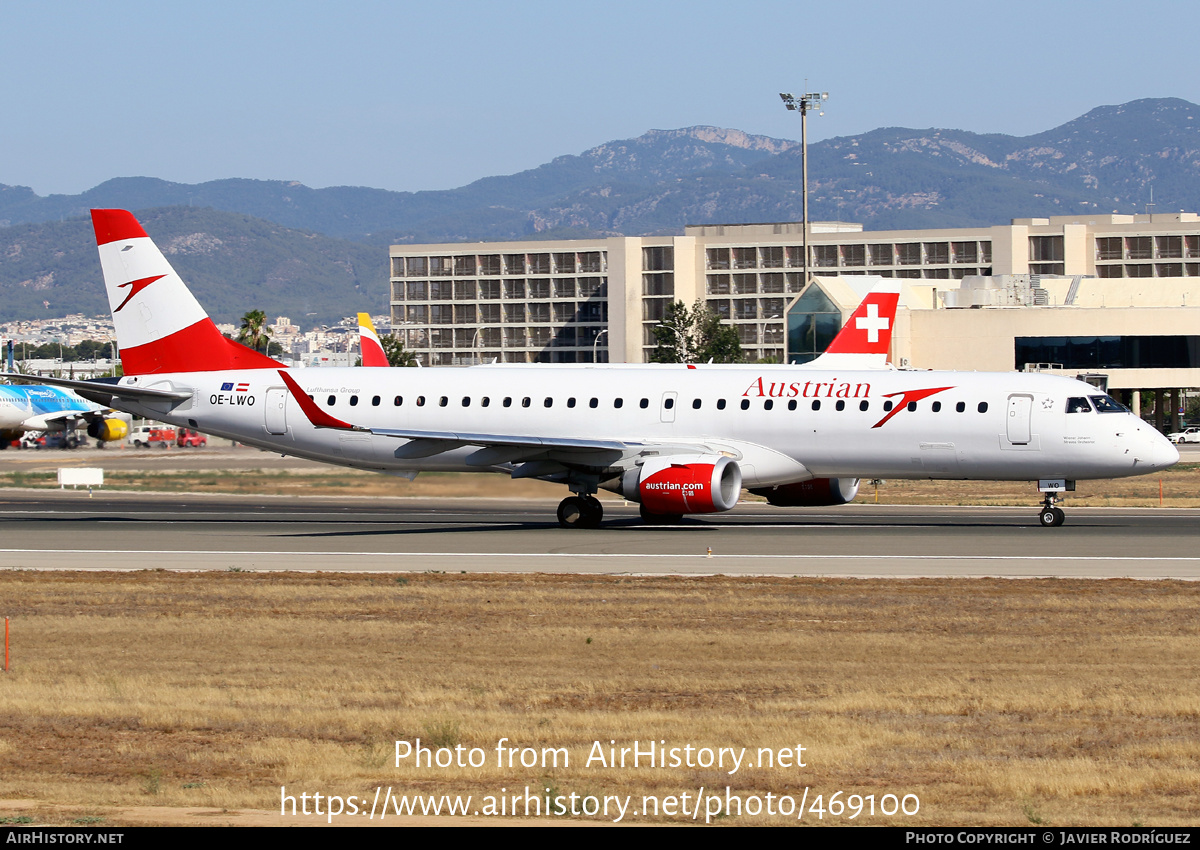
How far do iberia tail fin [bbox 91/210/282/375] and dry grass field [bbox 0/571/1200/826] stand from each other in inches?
587

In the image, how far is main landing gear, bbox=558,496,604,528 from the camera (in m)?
36.5

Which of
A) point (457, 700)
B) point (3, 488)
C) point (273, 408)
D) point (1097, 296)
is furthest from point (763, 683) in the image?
point (1097, 296)

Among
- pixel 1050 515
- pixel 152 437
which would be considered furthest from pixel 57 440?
pixel 1050 515

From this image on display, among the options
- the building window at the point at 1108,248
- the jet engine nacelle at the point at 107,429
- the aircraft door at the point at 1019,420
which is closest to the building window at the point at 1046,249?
the building window at the point at 1108,248

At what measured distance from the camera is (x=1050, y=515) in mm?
36156

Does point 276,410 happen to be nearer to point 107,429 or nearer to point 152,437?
point 107,429

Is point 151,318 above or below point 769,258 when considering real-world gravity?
below

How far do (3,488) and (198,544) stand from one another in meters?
25.3

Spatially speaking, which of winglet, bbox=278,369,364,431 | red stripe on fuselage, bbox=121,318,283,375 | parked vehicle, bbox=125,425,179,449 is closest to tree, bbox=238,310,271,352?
parked vehicle, bbox=125,425,179,449

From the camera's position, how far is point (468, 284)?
19712 centimetres

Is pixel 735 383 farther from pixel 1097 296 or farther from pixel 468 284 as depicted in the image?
pixel 468 284

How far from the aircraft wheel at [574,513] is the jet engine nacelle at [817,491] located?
14.7 ft

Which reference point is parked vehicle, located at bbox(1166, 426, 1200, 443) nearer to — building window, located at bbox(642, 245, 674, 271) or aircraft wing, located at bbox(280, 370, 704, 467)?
building window, located at bbox(642, 245, 674, 271)

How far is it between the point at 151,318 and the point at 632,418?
44.9 ft
